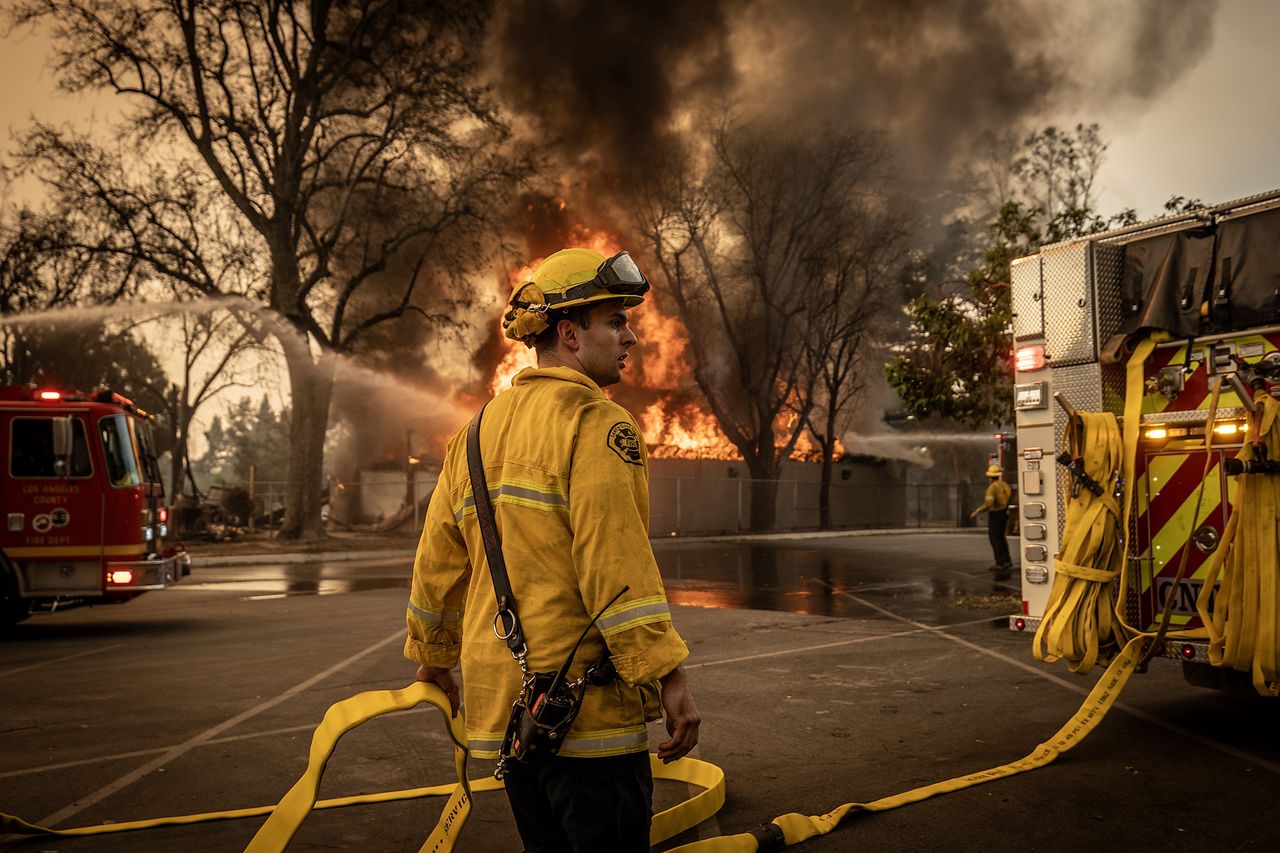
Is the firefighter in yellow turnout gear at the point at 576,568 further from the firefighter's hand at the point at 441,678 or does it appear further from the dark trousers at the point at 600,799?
the firefighter's hand at the point at 441,678

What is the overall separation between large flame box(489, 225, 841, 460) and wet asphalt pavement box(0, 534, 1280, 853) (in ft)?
82.3

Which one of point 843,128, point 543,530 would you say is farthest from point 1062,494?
point 843,128

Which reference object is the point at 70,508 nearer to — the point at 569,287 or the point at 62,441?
the point at 62,441

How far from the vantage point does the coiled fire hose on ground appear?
3.91m

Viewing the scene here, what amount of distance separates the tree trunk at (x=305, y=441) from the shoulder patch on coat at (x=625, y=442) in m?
23.3

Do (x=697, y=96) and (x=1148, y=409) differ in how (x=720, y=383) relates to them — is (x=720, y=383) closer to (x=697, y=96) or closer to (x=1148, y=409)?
(x=697, y=96)

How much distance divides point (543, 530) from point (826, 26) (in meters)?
36.1

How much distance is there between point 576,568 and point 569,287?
65cm

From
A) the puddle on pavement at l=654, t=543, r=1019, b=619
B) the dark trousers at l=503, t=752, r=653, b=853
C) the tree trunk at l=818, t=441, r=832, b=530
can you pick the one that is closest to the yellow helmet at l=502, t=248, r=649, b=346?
the dark trousers at l=503, t=752, r=653, b=853

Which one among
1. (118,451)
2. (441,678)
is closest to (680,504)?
(118,451)

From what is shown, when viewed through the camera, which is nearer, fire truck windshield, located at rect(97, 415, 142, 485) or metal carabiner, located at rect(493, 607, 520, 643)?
metal carabiner, located at rect(493, 607, 520, 643)

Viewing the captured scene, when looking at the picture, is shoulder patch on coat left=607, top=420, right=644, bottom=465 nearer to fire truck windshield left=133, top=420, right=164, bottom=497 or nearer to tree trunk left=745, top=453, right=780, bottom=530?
fire truck windshield left=133, top=420, right=164, bottom=497

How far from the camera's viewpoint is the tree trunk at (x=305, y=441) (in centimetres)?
2444

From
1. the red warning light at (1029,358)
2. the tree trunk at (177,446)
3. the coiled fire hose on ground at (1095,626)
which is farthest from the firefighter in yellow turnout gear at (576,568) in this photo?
the tree trunk at (177,446)
